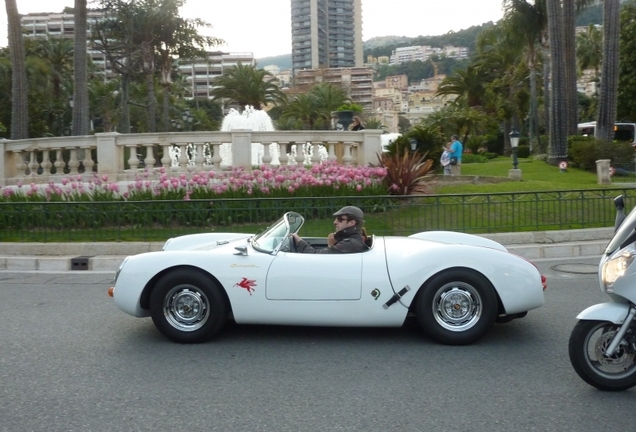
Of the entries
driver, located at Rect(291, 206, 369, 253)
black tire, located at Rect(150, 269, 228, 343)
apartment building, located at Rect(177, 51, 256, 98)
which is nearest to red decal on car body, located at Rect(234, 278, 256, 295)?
black tire, located at Rect(150, 269, 228, 343)

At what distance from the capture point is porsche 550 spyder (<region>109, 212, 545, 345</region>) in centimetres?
641

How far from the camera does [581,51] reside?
74938 millimetres

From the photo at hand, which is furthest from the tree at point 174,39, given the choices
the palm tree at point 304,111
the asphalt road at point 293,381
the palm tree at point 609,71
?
the asphalt road at point 293,381

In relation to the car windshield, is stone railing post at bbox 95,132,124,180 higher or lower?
higher

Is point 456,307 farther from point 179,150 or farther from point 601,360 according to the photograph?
point 179,150

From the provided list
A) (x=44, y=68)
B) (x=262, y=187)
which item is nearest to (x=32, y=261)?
(x=262, y=187)

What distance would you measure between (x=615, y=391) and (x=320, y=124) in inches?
2410

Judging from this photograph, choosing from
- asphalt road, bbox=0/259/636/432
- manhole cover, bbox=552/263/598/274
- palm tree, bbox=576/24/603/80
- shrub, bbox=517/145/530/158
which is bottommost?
manhole cover, bbox=552/263/598/274

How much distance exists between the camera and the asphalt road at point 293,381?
475 cm

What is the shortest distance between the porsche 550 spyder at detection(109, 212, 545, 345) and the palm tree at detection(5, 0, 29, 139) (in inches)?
710

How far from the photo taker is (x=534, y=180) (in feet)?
71.7

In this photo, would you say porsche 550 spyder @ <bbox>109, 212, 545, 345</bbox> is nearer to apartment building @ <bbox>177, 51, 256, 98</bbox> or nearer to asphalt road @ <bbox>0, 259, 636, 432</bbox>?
asphalt road @ <bbox>0, 259, 636, 432</bbox>

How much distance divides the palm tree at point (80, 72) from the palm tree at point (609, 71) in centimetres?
1974

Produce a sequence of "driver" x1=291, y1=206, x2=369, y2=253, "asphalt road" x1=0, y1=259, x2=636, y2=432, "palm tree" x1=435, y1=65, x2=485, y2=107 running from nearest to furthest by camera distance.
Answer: "asphalt road" x1=0, y1=259, x2=636, y2=432, "driver" x1=291, y1=206, x2=369, y2=253, "palm tree" x1=435, y1=65, x2=485, y2=107
